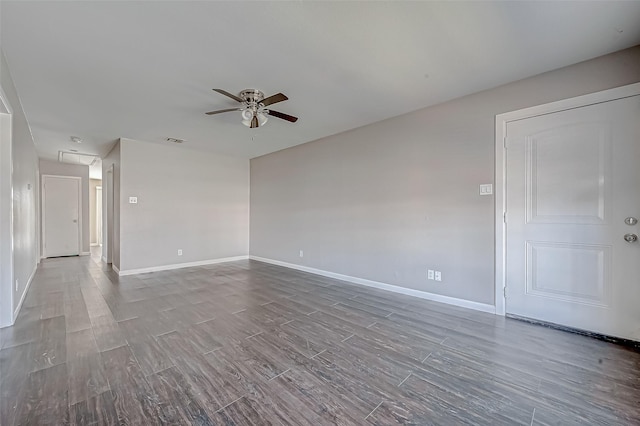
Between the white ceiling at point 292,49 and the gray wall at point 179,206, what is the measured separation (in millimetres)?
1633

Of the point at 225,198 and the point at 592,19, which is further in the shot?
the point at 225,198

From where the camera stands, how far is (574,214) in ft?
8.25

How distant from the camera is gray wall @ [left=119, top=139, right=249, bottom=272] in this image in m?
4.88

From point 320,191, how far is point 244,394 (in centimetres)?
366

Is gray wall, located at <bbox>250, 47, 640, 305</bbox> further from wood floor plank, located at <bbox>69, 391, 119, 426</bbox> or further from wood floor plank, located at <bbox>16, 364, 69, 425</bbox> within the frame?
wood floor plank, located at <bbox>16, 364, 69, 425</bbox>

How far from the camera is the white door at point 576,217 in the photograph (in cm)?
229

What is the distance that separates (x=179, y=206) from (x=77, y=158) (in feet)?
11.7

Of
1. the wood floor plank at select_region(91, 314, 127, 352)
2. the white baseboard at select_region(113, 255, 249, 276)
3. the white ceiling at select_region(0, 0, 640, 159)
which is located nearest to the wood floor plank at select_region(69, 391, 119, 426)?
the wood floor plank at select_region(91, 314, 127, 352)

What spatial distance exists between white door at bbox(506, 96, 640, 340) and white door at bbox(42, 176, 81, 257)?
9.83 metres

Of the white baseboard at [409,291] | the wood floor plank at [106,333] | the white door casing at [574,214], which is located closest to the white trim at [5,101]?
the wood floor plank at [106,333]

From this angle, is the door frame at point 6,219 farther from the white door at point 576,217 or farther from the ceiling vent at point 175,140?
the white door at point 576,217

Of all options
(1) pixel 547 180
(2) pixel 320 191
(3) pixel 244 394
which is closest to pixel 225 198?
(2) pixel 320 191

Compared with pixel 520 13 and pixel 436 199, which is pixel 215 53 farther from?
pixel 436 199

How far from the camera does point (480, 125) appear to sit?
305 cm
